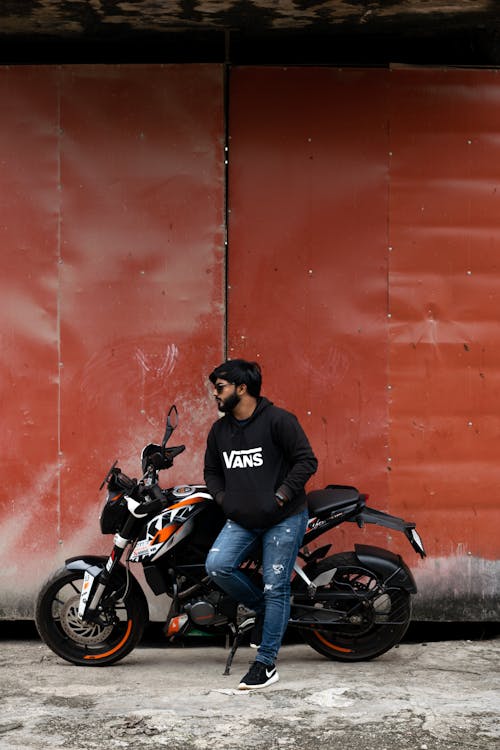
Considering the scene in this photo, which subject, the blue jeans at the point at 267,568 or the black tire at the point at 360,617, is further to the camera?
the black tire at the point at 360,617

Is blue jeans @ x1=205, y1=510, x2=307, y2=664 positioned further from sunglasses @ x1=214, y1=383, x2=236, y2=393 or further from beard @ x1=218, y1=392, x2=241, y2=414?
sunglasses @ x1=214, y1=383, x2=236, y2=393

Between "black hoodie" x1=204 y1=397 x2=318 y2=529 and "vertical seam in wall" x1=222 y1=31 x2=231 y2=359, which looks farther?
"vertical seam in wall" x1=222 y1=31 x2=231 y2=359

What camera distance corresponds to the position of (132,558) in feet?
20.8

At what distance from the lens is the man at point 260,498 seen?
6102mm

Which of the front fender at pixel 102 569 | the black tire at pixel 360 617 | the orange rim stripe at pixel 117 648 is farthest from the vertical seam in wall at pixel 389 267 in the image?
the orange rim stripe at pixel 117 648

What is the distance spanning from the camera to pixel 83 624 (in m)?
6.52

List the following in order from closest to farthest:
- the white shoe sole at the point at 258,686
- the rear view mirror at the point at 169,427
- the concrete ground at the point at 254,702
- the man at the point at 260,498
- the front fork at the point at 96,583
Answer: the concrete ground at the point at 254,702, the white shoe sole at the point at 258,686, the man at the point at 260,498, the rear view mirror at the point at 169,427, the front fork at the point at 96,583

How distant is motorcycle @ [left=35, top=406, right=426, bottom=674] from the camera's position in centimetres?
634

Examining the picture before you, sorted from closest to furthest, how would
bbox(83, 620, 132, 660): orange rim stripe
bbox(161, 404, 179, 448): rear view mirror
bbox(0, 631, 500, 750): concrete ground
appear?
bbox(0, 631, 500, 750): concrete ground < bbox(161, 404, 179, 448): rear view mirror < bbox(83, 620, 132, 660): orange rim stripe

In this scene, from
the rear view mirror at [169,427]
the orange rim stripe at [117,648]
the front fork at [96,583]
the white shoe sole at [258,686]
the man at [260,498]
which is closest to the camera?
the white shoe sole at [258,686]

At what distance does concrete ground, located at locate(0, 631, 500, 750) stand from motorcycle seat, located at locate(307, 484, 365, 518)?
3.07 feet

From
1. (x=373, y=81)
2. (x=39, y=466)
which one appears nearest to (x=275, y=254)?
(x=373, y=81)

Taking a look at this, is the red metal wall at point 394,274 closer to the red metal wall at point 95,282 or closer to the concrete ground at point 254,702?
the red metal wall at point 95,282

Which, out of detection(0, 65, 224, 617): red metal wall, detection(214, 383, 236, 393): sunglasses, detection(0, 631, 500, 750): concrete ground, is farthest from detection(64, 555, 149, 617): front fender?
detection(214, 383, 236, 393): sunglasses
